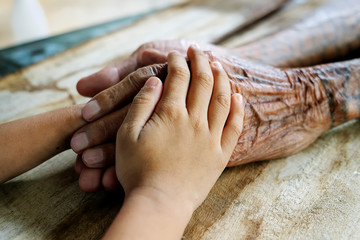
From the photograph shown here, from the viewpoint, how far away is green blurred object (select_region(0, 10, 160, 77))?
1525mm

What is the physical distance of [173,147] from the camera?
2.61ft

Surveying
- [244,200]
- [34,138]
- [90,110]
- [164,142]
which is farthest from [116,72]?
[244,200]

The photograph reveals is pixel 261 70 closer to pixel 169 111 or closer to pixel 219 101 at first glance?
pixel 219 101

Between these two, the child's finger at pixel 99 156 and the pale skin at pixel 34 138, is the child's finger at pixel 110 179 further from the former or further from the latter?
the pale skin at pixel 34 138

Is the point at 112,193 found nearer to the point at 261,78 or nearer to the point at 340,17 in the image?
the point at 261,78

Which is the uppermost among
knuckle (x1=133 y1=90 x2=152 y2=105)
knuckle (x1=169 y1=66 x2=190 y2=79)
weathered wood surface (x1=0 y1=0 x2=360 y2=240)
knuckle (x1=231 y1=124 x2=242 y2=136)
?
knuckle (x1=169 y1=66 x2=190 y2=79)

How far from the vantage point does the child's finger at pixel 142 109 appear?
81cm

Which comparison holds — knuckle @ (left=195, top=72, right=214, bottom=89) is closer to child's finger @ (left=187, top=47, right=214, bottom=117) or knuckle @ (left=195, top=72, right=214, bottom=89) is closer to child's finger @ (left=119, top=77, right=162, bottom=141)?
child's finger @ (left=187, top=47, right=214, bottom=117)

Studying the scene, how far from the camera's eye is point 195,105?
0.86m

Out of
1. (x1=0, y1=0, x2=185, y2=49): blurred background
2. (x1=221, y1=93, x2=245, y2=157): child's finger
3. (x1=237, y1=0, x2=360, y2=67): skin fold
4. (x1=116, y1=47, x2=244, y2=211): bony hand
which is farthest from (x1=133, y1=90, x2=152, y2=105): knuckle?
(x1=0, y1=0, x2=185, y2=49): blurred background

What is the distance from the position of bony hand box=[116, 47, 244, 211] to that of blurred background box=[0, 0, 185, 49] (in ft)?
5.55

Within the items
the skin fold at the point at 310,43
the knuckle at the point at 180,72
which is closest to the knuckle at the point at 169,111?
the knuckle at the point at 180,72

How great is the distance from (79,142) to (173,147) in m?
0.28

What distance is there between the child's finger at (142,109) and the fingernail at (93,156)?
0.42ft
